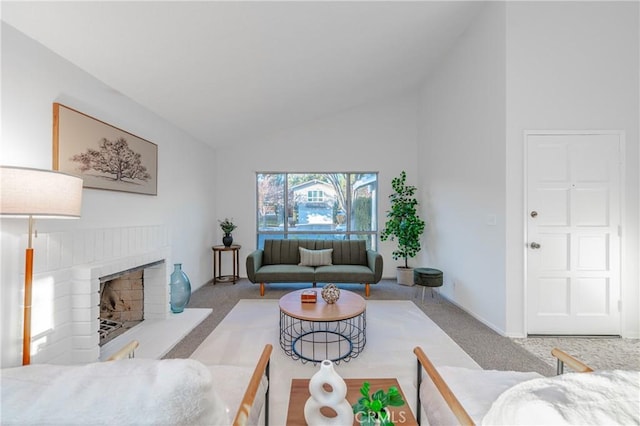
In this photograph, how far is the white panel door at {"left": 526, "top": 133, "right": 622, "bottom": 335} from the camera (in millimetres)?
2809

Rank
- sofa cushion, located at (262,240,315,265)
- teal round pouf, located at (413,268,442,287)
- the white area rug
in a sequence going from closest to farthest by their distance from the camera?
the white area rug
teal round pouf, located at (413,268,442,287)
sofa cushion, located at (262,240,315,265)

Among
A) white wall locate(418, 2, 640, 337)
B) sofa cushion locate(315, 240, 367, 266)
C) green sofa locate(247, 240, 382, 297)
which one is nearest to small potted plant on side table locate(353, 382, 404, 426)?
white wall locate(418, 2, 640, 337)

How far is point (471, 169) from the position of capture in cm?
347

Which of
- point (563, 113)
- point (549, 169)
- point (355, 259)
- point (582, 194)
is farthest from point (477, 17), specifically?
point (355, 259)

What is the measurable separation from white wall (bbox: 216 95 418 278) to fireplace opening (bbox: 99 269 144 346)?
2.25 m

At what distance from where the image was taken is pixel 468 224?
141 inches

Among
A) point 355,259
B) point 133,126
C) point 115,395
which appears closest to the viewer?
point 115,395

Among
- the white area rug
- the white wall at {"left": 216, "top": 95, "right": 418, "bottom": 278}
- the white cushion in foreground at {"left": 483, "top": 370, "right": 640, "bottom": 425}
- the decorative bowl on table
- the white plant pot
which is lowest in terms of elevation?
the white area rug

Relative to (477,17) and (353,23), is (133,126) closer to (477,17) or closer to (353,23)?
(353,23)

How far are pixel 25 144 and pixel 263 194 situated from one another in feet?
12.2

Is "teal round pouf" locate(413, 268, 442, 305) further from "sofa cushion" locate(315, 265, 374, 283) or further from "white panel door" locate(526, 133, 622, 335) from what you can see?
"white panel door" locate(526, 133, 622, 335)

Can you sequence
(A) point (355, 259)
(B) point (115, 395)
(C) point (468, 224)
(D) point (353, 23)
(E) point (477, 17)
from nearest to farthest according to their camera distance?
(B) point (115, 395)
(D) point (353, 23)
(E) point (477, 17)
(C) point (468, 224)
(A) point (355, 259)

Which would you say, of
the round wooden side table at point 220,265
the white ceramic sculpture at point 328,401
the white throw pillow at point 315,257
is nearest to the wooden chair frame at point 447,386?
the white ceramic sculpture at point 328,401

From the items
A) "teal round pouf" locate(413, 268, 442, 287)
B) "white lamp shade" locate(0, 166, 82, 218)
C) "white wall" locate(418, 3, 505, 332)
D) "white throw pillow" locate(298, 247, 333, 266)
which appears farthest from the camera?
"white throw pillow" locate(298, 247, 333, 266)
